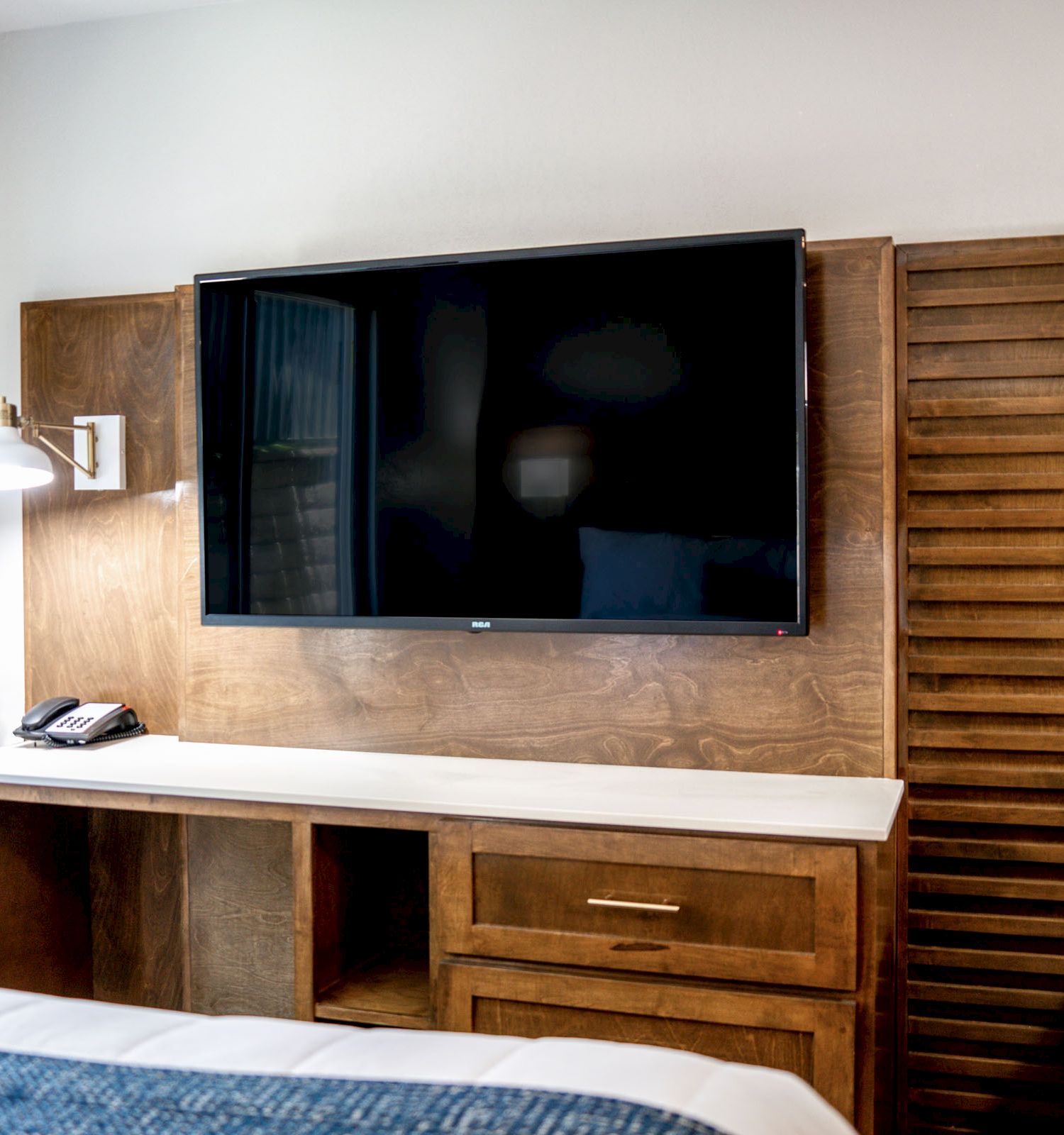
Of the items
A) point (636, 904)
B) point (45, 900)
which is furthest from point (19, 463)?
point (636, 904)

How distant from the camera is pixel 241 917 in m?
2.32

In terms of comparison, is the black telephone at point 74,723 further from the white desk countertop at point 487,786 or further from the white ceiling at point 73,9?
the white ceiling at point 73,9

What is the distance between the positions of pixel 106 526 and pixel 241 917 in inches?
36.0

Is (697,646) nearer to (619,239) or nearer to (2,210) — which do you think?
(619,239)

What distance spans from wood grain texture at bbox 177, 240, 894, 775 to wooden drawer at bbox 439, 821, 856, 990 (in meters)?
0.41

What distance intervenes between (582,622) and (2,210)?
1.75 metres

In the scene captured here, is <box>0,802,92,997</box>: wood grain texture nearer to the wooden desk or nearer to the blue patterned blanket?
the wooden desk

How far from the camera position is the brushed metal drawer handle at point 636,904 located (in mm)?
1655

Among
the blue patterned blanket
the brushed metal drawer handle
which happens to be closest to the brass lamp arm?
the brushed metal drawer handle

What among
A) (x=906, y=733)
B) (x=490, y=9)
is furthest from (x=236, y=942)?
(x=490, y=9)

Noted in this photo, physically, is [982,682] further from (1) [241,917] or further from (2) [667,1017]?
(1) [241,917]

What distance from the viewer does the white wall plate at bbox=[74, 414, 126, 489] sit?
2426mm

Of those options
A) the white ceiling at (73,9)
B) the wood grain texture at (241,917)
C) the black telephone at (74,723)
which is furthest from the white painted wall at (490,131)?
the wood grain texture at (241,917)

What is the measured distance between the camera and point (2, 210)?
2.59m
